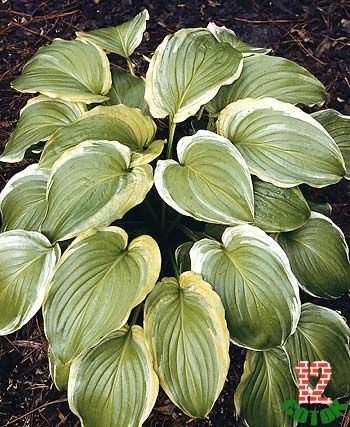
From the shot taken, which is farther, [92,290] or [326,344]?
[326,344]

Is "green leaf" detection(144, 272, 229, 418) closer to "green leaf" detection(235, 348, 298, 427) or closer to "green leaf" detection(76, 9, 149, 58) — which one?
"green leaf" detection(235, 348, 298, 427)

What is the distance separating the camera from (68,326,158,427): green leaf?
4.42 feet

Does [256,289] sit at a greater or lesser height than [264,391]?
greater

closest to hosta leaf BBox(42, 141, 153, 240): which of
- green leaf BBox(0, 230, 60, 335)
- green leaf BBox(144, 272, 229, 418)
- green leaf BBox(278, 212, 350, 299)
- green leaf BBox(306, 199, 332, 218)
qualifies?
green leaf BBox(0, 230, 60, 335)

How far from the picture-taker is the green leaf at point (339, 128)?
5.34 feet

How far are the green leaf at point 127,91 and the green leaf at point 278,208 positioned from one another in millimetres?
438

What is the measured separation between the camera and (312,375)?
152 centimetres

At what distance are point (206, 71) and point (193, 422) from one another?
954 mm

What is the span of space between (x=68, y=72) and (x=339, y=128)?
74cm

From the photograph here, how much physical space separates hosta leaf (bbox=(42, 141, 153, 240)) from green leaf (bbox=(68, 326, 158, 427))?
306 millimetres

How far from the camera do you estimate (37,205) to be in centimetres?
157

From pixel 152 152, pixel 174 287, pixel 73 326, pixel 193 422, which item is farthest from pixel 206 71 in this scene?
pixel 193 422

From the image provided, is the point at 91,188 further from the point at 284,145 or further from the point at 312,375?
the point at 312,375

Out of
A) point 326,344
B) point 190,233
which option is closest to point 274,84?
point 190,233
